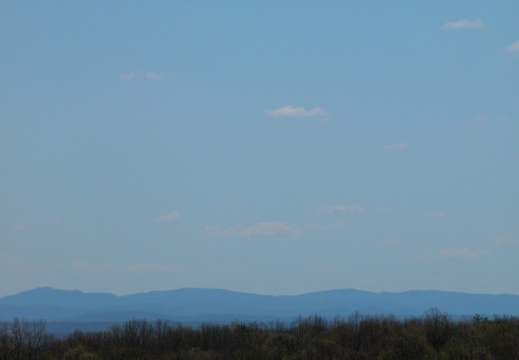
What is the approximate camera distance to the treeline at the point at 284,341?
2756 centimetres

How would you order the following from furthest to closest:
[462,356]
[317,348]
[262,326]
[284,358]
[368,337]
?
[262,326] < [368,337] < [317,348] < [284,358] < [462,356]

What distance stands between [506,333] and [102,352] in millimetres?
15486

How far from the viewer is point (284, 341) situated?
3144 cm

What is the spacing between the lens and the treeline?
90.4 ft

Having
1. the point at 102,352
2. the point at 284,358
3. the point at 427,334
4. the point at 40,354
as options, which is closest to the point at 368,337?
the point at 427,334

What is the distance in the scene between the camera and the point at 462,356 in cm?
2525

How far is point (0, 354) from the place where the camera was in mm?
27328

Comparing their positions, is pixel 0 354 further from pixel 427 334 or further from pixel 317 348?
pixel 427 334

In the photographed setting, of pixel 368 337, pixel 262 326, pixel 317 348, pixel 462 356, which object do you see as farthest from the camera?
pixel 262 326

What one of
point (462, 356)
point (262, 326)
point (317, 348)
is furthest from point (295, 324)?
point (462, 356)

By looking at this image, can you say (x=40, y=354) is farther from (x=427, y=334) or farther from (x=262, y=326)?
(x=427, y=334)

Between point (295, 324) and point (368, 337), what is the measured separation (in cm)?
784

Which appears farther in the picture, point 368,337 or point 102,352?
point 368,337

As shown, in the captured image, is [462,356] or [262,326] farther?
[262,326]
